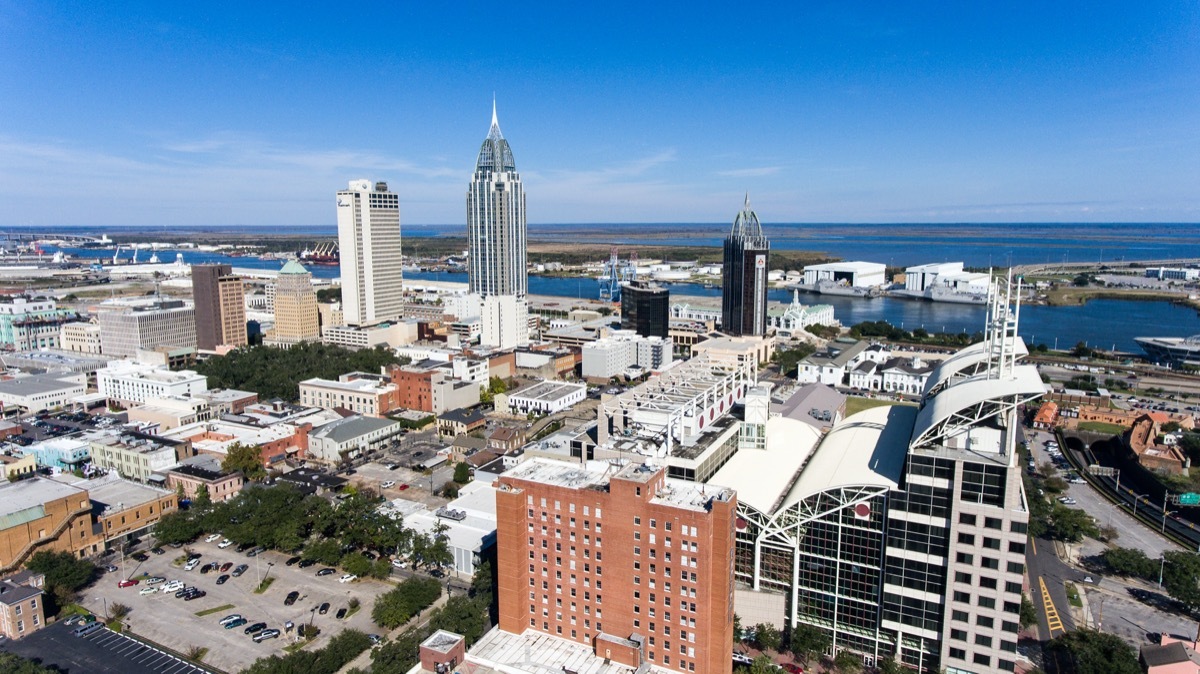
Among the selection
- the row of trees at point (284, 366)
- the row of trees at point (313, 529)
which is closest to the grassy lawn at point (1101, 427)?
the row of trees at point (313, 529)

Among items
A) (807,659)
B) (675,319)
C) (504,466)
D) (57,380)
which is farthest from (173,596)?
(675,319)

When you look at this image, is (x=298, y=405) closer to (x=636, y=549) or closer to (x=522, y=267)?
(x=636, y=549)

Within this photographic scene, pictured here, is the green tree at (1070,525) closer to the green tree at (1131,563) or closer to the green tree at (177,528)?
the green tree at (1131,563)

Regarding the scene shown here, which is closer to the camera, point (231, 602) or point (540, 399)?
point (231, 602)

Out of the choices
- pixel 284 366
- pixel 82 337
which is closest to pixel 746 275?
pixel 284 366

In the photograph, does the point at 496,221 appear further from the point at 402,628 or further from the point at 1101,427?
the point at 402,628

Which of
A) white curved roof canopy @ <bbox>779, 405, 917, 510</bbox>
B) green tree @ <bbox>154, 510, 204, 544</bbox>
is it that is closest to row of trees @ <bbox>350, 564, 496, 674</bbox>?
white curved roof canopy @ <bbox>779, 405, 917, 510</bbox>

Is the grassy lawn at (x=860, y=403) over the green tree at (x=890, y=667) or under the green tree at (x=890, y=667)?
over
